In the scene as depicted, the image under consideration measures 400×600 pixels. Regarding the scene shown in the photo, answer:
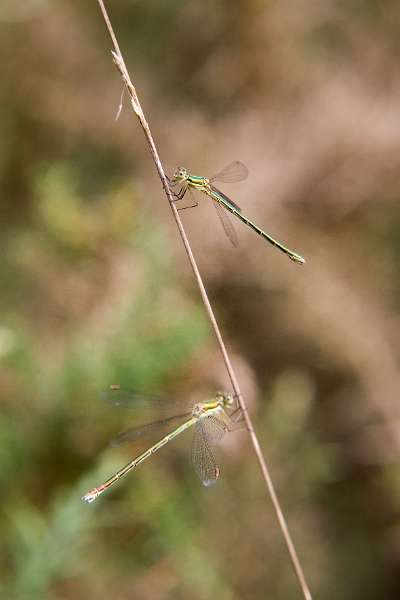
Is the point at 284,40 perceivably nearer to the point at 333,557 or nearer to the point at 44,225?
the point at 44,225

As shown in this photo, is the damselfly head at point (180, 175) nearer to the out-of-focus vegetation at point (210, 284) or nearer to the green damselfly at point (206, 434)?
the green damselfly at point (206, 434)

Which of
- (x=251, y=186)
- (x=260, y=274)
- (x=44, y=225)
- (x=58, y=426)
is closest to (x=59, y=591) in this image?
(x=58, y=426)

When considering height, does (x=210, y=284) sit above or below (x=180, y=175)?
above

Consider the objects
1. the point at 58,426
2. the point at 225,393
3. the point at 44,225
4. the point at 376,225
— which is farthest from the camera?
the point at 376,225

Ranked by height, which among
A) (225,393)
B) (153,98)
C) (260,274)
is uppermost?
(153,98)

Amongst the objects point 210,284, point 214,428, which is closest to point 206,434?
point 214,428

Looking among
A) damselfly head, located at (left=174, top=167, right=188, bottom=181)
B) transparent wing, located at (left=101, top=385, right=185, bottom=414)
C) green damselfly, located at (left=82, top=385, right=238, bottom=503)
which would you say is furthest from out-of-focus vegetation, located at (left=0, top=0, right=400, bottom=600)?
damselfly head, located at (left=174, top=167, right=188, bottom=181)

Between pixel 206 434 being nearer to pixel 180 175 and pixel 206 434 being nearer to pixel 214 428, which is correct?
pixel 214 428

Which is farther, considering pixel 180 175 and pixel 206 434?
pixel 180 175
